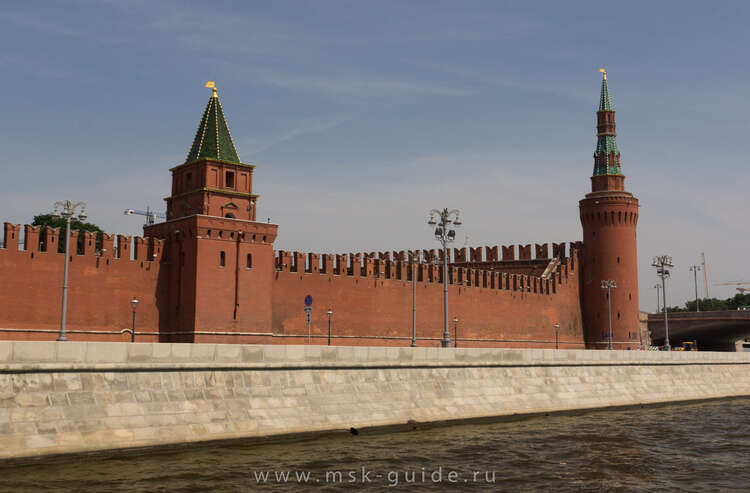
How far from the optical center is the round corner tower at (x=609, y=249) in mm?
51938

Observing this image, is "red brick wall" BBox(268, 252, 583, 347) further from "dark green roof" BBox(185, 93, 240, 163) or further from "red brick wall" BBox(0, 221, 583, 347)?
"dark green roof" BBox(185, 93, 240, 163)

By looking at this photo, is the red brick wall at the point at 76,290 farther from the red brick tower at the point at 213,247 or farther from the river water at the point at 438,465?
the river water at the point at 438,465

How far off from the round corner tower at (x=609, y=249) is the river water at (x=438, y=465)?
28812 mm

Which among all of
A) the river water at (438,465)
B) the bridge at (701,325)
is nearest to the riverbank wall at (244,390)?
the river water at (438,465)

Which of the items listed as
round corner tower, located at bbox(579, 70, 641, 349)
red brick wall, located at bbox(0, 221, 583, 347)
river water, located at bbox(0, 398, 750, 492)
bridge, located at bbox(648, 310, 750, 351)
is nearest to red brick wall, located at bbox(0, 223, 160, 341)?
red brick wall, located at bbox(0, 221, 583, 347)

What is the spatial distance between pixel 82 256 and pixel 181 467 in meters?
16.0

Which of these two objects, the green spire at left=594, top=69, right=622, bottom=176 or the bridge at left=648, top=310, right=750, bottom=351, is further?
the bridge at left=648, top=310, right=750, bottom=351

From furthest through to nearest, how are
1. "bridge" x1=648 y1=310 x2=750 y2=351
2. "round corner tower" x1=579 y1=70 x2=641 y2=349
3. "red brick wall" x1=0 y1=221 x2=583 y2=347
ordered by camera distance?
1. "bridge" x1=648 y1=310 x2=750 y2=351
2. "round corner tower" x1=579 y1=70 x2=641 y2=349
3. "red brick wall" x1=0 y1=221 x2=583 y2=347

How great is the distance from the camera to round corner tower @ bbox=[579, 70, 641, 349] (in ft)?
170

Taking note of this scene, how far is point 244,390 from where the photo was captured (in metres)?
19.7

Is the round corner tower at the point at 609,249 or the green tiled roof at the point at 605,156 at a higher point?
the green tiled roof at the point at 605,156

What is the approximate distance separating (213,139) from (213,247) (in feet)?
16.1

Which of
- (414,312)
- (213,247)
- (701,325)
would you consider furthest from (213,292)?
(701,325)

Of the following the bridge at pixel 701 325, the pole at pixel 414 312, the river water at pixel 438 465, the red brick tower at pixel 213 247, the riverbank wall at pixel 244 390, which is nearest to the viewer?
the river water at pixel 438 465
